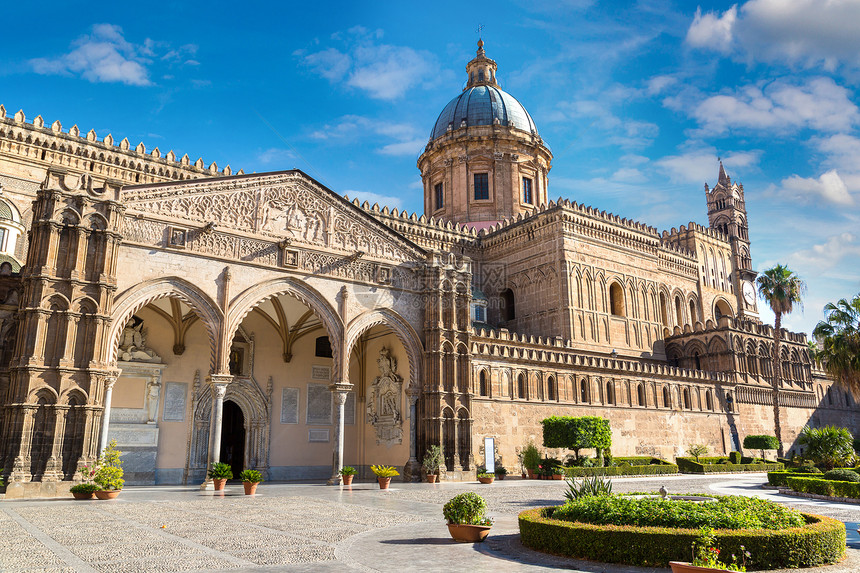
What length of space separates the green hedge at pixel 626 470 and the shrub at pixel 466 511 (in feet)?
61.0

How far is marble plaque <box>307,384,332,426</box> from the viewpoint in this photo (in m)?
30.5

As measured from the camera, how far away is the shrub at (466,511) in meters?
10.9

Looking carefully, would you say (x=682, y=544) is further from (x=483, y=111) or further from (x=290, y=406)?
(x=483, y=111)

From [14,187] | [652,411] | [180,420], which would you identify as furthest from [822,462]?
[14,187]

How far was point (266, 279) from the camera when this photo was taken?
82.6 ft

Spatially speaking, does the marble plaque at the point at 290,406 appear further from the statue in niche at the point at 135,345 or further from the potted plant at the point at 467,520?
the potted plant at the point at 467,520

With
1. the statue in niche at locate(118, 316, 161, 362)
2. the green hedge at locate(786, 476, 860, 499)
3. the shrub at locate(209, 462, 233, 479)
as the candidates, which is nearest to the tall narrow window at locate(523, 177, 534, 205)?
the green hedge at locate(786, 476, 860, 499)

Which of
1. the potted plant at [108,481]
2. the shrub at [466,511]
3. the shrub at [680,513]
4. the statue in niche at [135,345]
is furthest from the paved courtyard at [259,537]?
the statue in niche at [135,345]

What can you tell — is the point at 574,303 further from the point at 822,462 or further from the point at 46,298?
the point at 46,298

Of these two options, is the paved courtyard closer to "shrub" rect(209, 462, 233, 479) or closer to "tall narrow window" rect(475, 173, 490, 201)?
"shrub" rect(209, 462, 233, 479)

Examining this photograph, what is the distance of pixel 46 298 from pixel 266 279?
292 inches

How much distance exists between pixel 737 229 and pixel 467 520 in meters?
60.0

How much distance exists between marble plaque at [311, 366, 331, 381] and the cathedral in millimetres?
68

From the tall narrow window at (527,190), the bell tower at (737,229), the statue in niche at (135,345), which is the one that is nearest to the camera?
the statue in niche at (135,345)
